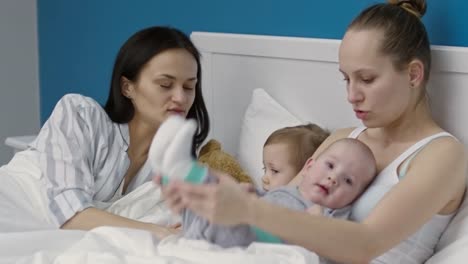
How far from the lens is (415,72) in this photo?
1519 mm

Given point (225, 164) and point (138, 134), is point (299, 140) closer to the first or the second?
point (225, 164)

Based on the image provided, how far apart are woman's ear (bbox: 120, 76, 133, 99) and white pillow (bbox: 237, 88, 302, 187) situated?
1.13 feet

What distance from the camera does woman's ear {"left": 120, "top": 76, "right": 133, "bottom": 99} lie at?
1993 mm

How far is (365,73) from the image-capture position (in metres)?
1.49

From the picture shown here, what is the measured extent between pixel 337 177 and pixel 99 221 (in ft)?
1.92

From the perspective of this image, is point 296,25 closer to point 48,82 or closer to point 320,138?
point 320,138

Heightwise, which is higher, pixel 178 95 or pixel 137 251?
pixel 178 95

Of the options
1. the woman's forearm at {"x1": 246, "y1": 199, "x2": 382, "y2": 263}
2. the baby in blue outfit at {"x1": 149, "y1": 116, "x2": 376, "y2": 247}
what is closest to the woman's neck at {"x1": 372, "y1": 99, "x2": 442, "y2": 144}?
the baby in blue outfit at {"x1": 149, "y1": 116, "x2": 376, "y2": 247}

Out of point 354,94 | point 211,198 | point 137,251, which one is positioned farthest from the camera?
point 354,94

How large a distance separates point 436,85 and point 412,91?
161 mm

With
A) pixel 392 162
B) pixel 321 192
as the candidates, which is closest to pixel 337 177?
pixel 321 192

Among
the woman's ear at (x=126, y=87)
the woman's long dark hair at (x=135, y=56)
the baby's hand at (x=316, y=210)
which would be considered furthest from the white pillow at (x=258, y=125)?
the baby's hand at (x=316, y=210)

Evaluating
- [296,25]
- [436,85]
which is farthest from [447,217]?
[296,25]

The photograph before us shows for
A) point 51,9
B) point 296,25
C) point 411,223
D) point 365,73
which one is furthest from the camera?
point 51,9
